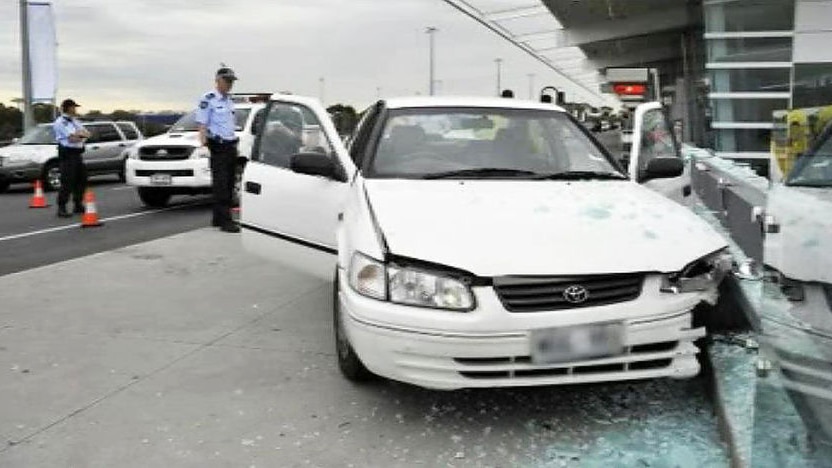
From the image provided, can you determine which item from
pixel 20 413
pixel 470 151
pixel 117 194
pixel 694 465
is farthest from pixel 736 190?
pixel 117 194

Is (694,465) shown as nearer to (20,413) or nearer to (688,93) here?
(20,413)

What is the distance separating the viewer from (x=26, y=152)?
17.9 meters

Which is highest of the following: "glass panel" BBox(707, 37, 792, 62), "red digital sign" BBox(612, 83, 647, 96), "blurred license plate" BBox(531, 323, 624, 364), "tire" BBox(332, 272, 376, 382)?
"glass panel" BBox(707, 37, 792, 62)

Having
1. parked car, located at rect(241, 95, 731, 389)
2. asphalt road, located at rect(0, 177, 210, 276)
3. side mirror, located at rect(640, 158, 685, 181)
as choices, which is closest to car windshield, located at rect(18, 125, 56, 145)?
asphalt road, located at rect(0, 177, 210, 276)

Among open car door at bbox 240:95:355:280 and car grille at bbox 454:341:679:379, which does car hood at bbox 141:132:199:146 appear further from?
car grille at bbox 454:341:679:379

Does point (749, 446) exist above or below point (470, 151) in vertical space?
below

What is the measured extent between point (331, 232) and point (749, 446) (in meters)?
2.85

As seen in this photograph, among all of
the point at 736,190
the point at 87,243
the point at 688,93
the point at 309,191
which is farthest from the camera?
the point at 688,93

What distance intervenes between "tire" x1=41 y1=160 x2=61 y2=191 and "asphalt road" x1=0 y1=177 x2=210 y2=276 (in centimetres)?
92

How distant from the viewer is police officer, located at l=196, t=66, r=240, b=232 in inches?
401

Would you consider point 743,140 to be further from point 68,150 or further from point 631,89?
point 68,150

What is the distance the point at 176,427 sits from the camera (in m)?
4.10

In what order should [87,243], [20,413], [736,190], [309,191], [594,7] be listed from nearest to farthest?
1. [20,413]
2. [309,191]
3. [736,190]
4. [87,243]
5. [594,7]

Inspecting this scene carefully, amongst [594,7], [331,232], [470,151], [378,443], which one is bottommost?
[378,443]
